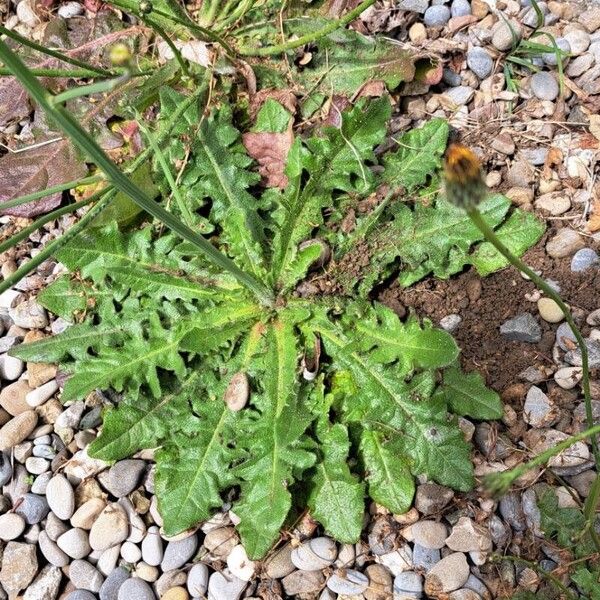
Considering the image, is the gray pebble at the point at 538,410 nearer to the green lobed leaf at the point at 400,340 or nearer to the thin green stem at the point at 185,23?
the green lobed leaf at the point at 400,340

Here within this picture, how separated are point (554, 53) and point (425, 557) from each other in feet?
6.77

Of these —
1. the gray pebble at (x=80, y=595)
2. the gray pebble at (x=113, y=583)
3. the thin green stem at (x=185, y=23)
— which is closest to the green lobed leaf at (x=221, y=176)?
the thin green stem at (x=185, y=23)

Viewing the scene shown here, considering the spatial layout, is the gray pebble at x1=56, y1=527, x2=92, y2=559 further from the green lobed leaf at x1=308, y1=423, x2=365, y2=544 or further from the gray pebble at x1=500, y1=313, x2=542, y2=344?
the gray pebble at x1=500, y1=313, x2=542, y2=344

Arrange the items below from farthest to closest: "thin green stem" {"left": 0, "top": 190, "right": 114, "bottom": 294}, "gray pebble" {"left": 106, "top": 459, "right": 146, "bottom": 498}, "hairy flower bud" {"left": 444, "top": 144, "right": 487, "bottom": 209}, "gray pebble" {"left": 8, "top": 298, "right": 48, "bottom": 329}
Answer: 1. "gray pebble" {"left": 8, "top": 298, "right": 48, "bottom": 329}
2. "gray pebble" {"left": 106, "top": 459, "right": 146, "bottom": 498}
3. "thin green stem" {"left": 0, "top": 190, "right": 114, "bottom": 294}
4. "hairy flower bud" {"left": 444, "top": 144, "right": 487, "bottom": 209}

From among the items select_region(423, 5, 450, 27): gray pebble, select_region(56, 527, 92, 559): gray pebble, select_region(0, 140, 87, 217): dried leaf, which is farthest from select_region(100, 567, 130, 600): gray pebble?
select_region(423, 5, 450, 27): gray pebble

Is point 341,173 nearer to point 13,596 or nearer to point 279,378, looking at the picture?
point 279,378

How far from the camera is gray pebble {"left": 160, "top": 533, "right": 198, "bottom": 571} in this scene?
2.52 metres

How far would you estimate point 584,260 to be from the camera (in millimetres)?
2658

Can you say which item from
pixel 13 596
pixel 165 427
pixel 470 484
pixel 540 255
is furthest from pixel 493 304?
pixel 13 596

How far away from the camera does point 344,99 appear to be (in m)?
2.98

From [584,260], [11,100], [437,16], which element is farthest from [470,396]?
[11,100]

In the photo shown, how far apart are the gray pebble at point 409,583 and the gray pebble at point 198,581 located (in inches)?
25.5

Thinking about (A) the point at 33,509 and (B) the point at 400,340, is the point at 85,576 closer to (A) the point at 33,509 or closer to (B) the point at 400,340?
(A) the point at 33,509

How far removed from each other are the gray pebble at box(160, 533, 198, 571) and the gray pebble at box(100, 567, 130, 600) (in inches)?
5.5
